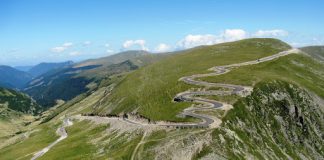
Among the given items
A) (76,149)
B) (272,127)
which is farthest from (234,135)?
(76,149)

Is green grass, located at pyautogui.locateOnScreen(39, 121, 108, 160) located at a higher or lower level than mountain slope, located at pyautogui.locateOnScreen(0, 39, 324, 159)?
lower

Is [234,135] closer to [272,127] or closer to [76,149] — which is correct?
[272,127]

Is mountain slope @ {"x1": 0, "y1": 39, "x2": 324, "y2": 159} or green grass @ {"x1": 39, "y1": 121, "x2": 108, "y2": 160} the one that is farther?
green grass @ {"x1": 39, "y1": 121, "x2": 108, "y2": 160}

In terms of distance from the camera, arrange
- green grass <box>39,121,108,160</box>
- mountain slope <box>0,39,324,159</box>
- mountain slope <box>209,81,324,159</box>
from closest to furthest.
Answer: mountain slope <box>0,39,324,159</box>
mountain slope <box>209,81,324,159</box>
green grass <box>39,121,108,160</box>

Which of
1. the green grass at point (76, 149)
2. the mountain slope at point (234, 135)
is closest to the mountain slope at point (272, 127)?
the mountain slope at point (234, 135)

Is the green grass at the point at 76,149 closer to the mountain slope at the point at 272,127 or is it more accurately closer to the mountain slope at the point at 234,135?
the mountain slope at the point at 234,135

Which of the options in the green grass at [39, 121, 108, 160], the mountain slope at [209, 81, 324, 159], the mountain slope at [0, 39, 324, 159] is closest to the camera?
the mountain slope at [0, 39, 324, 159]

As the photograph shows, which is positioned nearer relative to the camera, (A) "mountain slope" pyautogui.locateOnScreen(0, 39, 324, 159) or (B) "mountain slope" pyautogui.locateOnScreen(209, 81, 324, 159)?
(A) "mountain slope" pyautogui.locateOnScreen(0, 39, 324, 159)

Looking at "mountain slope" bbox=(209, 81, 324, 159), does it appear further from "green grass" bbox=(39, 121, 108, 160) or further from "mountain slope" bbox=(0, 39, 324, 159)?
"green grass" bbox=(39, 121, 108, 160)

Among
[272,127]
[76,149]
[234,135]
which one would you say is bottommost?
[76,149]

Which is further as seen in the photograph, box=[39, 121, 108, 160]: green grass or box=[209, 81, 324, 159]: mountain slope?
box=[39, 121, 108, 160]: green grass

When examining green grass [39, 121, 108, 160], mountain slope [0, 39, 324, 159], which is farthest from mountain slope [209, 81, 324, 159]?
green grass [39, 121, 108, 160]

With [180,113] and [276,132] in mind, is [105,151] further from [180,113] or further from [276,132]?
[276,132]

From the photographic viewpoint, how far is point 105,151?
160 metres
